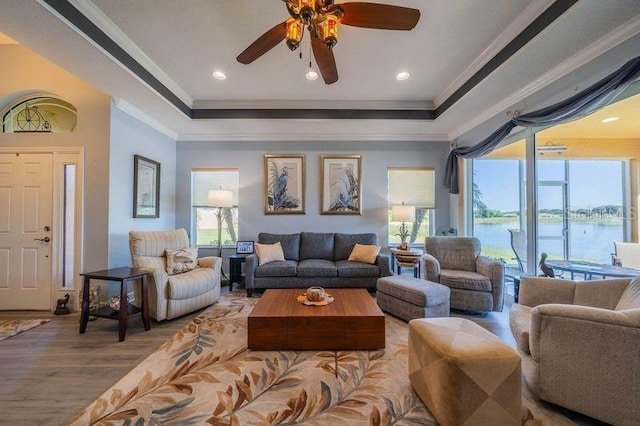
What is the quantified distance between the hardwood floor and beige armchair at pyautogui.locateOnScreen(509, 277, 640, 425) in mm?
195

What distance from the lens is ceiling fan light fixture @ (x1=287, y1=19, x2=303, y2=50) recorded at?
177 cm

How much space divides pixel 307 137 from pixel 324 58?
2612 mm

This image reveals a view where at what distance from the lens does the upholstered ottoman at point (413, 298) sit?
2766 millimetres

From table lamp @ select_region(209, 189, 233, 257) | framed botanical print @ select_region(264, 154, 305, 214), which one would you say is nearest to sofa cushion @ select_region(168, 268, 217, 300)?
table lamp @ select_region(209, 189, 233, 257)

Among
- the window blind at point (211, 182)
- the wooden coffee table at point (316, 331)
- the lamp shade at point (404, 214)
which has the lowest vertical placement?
the wooden coffee table at point (316, 331)

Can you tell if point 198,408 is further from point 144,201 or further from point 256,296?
point 144,201

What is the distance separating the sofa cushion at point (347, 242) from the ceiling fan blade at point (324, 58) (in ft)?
8.74

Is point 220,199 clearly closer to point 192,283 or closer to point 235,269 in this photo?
point 235,269

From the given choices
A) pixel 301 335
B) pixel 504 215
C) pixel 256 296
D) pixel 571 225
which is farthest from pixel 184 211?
pixel 571 225

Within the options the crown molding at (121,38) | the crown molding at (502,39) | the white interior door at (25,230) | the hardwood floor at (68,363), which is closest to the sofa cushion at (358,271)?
the hardwood floor at (68,363)

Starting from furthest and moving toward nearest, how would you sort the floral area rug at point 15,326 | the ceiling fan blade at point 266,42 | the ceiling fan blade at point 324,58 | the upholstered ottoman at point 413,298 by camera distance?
the upholstered ottoman at point 413,298 → the floral area rug at point 15,326 → the ceiling fan blade at point 324,58 → the ceiling fan blade at point 266,42

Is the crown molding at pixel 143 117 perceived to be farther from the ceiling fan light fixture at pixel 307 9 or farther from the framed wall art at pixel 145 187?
the ceiling fan light fixture at pixel 307 9

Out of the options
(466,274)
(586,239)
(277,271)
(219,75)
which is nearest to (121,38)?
(219,75)

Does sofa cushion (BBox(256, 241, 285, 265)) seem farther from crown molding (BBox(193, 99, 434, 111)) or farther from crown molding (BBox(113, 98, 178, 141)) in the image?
crown molding (BBox(113, 98, 178, 141))
